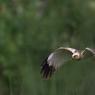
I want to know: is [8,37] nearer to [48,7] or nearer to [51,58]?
[48,7]

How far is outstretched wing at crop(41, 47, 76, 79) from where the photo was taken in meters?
5.17

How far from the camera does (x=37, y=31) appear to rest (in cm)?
959

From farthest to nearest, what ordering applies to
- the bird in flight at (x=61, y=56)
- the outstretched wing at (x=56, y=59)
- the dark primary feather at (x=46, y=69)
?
the dark primary feather at (x=46, y=69), the outstretched wing at (x=56, y=59), the bird in flight at (x=61, y=56)

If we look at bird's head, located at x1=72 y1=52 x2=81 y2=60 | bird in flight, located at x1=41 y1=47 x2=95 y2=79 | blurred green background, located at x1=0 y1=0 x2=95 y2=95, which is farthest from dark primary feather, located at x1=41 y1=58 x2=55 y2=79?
blurred green background, located at x1=0 y1=0 x2=95 y2=95

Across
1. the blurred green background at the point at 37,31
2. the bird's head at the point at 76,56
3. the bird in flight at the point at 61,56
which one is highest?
the blurred green background at the point at 37,31

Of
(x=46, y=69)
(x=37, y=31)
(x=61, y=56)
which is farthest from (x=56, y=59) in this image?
(x=37, y=31)

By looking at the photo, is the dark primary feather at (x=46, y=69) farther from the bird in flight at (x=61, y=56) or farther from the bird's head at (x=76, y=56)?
the bird's head at (x=76, y=56)

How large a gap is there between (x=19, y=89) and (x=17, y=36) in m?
3.96

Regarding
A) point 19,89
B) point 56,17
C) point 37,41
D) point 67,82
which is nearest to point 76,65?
point 67,82

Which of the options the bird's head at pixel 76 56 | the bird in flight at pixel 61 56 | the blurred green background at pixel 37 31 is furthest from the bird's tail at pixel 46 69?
the blurred green background at pixel 37 31

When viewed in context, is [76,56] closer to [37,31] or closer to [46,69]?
[46,69]

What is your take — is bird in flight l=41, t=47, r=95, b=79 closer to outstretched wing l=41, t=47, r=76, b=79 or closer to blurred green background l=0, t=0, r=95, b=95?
outstretched wing l=41, t=47, r=76, b=79

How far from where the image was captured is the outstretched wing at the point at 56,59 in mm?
5167

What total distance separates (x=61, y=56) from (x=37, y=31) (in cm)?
438
